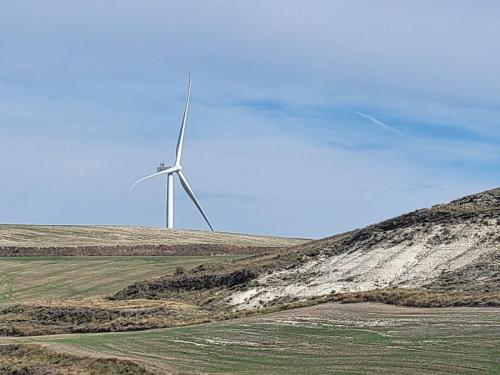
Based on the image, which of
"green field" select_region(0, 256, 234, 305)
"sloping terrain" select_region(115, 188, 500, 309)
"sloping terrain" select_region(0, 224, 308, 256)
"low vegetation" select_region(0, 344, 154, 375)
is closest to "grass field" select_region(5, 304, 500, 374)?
"low vegetation" select_region(0, 344, 154, 375)

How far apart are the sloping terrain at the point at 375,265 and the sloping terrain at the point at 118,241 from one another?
3495cm

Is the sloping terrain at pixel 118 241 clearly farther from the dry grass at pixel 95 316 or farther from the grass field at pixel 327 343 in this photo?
the grass field at pixel 327 343

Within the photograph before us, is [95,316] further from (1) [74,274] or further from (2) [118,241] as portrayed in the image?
(2) [118,241]

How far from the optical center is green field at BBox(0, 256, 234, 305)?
73812 mm

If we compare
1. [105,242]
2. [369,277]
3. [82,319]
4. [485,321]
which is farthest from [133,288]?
[105,242]

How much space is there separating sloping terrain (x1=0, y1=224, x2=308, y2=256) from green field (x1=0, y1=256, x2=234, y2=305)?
7014mm

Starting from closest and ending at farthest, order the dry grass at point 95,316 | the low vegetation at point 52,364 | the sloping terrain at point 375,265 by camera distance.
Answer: the low vegetation at point 52,364
the dry grass at point 95,316
the sloping terrain at point 375,265

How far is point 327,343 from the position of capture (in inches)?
1436

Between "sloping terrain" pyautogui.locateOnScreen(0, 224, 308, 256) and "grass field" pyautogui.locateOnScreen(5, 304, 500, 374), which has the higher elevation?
"sloping terrain" pyautogui.locateOnScreen(0, 224, 308, 256)

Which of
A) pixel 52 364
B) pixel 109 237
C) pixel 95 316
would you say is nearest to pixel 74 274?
pixel 95 316

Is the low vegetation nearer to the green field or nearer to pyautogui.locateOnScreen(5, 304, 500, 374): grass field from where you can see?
pyautogui.locateOnScreen(5, 304, 500, 374): grass field

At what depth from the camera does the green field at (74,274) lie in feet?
242

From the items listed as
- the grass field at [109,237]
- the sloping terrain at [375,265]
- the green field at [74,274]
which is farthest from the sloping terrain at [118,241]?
the sloping terrain at [375,265]

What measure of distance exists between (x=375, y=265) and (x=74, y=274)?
33214 mm
